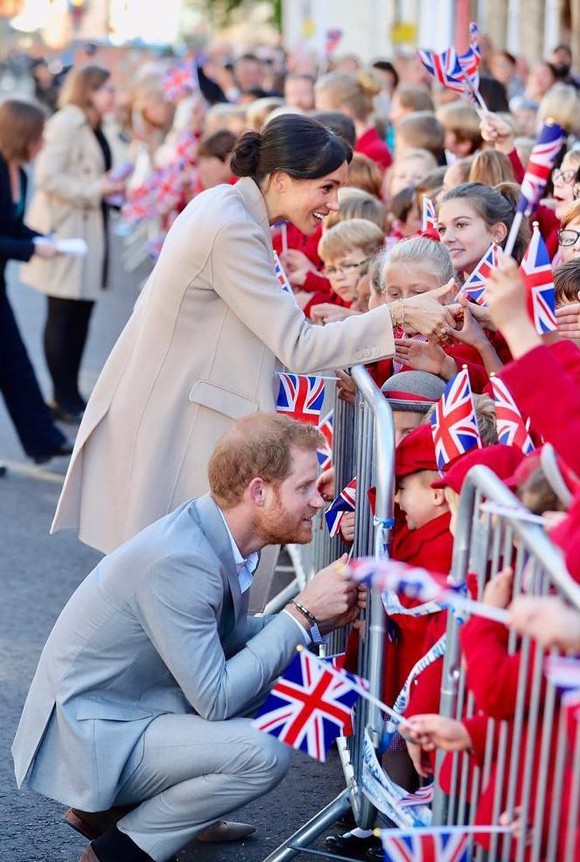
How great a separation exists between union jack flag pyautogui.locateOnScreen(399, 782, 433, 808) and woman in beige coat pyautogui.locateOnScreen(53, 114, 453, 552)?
1205 millimetres

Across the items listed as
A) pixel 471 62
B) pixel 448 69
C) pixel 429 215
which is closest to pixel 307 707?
pixel 429 215

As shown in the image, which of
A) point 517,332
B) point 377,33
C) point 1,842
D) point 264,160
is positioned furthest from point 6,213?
point 377,33

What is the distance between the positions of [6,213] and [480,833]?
20.9 feet

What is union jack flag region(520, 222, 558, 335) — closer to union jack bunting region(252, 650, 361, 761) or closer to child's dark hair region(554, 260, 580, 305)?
child's dark hair region(554, 260, 580, 305)

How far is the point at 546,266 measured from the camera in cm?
377

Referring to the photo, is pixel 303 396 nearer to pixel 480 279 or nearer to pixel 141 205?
pixel 480 279

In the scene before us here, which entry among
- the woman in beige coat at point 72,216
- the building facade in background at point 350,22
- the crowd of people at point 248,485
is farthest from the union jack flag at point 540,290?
the building facade in background at point 350,22

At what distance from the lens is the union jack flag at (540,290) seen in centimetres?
372

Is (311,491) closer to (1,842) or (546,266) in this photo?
(546,266)

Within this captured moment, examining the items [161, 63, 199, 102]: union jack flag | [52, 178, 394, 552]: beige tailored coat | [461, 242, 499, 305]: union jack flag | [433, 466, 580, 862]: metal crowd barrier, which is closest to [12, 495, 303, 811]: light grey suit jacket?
[52, 178, 394, 552]: beige tailored coat

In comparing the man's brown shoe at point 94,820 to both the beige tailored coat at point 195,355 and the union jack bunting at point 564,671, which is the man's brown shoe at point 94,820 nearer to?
the beige tailored coat at point 195,355

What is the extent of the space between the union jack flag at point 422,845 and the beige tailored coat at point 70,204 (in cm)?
722

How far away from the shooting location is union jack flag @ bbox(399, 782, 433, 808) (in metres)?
3.53

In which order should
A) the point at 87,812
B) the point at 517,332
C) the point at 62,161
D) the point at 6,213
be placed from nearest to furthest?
1. the point at 517,332
2. the point at 87,812
3. the point at 6,213
4. the point at 62,161
